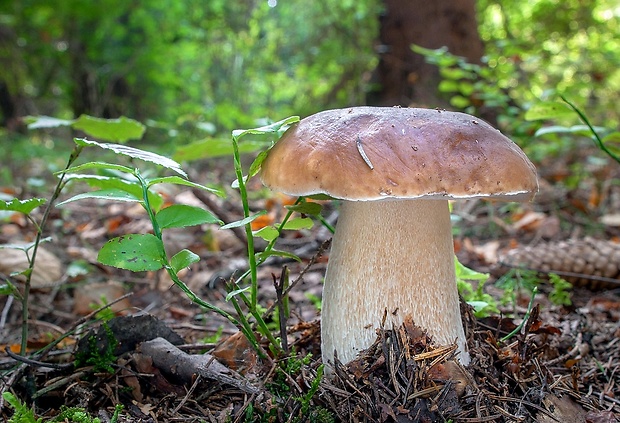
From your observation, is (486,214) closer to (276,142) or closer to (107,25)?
(276,142)

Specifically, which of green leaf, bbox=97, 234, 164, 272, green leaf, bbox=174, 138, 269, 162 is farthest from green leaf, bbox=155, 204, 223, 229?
green leaf, bbox=174, 138, 269, 162

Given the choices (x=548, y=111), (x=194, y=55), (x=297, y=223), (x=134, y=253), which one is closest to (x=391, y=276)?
(x=297, y=223)

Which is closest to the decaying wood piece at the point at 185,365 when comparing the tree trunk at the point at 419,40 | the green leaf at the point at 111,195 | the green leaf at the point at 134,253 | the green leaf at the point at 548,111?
the green leaf at the point at 134,253

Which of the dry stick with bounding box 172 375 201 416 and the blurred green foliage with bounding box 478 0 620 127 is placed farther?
the blurred green foliage with bounding box 478 0 620 127

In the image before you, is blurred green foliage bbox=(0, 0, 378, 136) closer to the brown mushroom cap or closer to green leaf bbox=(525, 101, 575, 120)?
green leaf bbox=(525, 101, 575, 120)

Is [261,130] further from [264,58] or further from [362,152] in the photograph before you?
[264,58]

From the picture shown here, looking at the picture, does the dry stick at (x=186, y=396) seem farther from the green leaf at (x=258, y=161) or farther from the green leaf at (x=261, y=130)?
the green leaf at (x=261, y=130)
